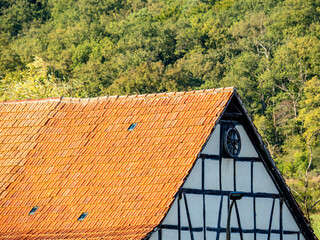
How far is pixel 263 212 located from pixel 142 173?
161 inches

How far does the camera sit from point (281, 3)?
13212 centimetres

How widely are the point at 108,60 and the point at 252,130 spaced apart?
91528 mm

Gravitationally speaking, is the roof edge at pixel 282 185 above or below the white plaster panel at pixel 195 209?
below

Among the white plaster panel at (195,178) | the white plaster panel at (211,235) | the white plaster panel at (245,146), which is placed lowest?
the white plaster panel at (211,235)

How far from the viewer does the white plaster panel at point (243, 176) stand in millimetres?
27263

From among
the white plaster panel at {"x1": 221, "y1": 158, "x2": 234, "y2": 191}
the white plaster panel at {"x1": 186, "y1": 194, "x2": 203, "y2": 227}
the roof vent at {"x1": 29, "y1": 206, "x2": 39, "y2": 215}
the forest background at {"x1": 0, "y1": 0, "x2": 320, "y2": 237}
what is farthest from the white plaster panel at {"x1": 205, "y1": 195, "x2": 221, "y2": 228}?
the forest background at {"x1": 0, "y1": 0, "x2": 320, "y2": 237}

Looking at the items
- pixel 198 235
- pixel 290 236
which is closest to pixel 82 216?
pixel 198 235

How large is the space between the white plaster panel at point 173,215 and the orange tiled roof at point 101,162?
53 centimetres

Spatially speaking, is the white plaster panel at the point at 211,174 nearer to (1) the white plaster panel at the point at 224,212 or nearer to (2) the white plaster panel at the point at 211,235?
Answer: (1) the white plaster panel at the point at 224,212

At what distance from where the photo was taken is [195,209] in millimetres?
25578

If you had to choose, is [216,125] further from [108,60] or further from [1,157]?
[108,60]

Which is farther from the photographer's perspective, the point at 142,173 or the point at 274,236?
the point at 274,236

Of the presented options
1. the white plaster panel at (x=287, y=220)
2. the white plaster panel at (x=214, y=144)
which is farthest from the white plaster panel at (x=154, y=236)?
the white plaster panel at (x=287, y=220)

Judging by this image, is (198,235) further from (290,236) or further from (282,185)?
(290,236)
